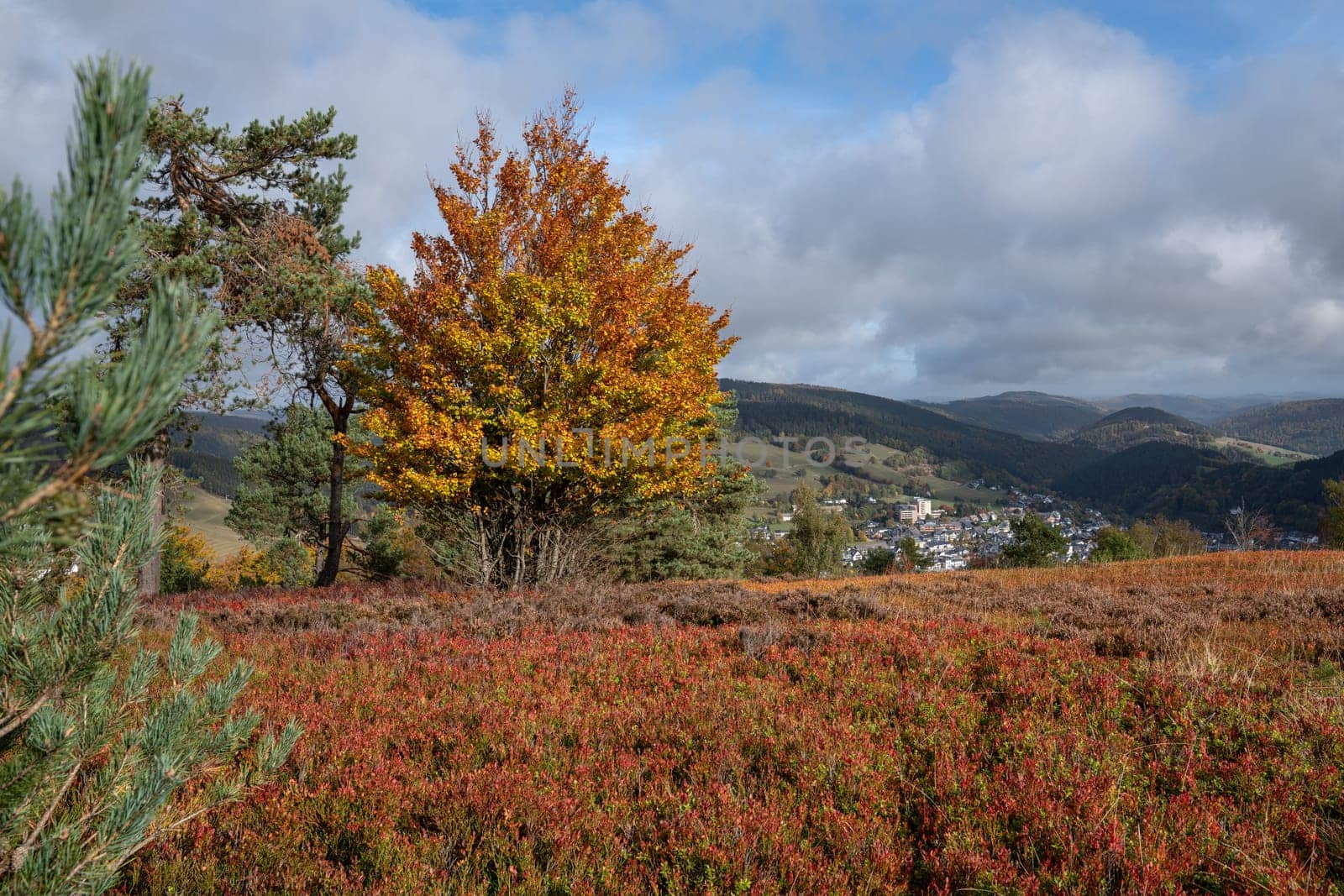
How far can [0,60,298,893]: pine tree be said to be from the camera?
1.21m

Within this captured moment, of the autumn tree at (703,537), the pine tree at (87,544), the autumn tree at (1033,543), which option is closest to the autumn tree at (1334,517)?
the autumn tree at (1033,543)

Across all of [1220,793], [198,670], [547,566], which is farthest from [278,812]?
[547,566]

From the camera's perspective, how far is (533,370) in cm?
1295

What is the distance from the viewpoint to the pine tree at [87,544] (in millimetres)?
1210

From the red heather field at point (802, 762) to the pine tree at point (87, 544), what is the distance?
3.36ft

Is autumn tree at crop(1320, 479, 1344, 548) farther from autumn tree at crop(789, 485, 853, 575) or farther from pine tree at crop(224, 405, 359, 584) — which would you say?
pine tree at crop(224, 405, 359, 584)

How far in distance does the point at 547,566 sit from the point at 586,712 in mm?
8946

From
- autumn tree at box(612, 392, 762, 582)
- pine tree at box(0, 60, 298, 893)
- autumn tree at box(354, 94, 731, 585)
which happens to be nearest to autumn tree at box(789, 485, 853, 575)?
autumn tree at box(612, 392, 762, 582)

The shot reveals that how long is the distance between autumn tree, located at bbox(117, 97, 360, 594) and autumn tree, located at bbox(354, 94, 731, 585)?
240 cm

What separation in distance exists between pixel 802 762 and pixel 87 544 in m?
4.01

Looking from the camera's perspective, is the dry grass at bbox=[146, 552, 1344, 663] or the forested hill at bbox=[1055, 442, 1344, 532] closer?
the dry grass at bbox=[146, 552, 1344, 663]

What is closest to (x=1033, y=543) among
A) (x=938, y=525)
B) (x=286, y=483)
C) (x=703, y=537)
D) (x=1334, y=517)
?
(x=703, y=537)

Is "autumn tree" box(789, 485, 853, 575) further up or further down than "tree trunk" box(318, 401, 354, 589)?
further down

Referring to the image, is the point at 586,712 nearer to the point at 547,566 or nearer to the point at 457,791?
the point at 457,791
